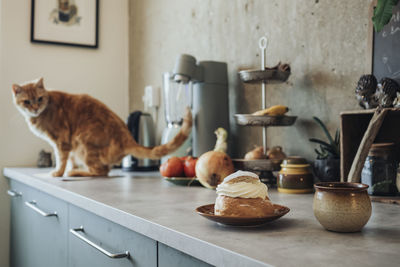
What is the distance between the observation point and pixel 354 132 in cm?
120

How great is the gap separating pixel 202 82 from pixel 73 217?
758mm

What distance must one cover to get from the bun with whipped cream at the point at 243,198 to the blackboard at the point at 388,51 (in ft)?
1.99

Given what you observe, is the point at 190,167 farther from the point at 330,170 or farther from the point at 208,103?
the point at 330,170

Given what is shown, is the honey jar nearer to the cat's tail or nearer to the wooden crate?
the wooden crate

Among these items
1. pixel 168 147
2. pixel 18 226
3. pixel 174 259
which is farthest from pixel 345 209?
pixel 18 226

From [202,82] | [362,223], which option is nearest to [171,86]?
[202,82]

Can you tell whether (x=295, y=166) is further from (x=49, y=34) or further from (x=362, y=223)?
(x=49, y=34)

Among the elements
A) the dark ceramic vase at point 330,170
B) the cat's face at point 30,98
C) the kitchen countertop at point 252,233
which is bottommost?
the kitchen countertop at point 252,233

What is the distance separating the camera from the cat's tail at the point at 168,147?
5.87 feet

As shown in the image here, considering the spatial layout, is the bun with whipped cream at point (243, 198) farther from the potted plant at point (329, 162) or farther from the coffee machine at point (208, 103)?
the coffee machine at point (208, 103)

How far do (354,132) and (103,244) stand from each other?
2.49 ft

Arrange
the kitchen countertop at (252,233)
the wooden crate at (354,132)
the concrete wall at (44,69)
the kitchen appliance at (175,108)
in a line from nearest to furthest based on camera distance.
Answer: the kitchen countertop at (252,233)
the wooden crate at (354,132)
the kitchen appliance at (175,108)
the concrete wall at (44,69)

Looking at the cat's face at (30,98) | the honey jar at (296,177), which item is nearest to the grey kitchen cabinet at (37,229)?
the cat's face at (30,98)

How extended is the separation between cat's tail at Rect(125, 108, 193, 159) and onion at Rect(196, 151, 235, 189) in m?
0.41
